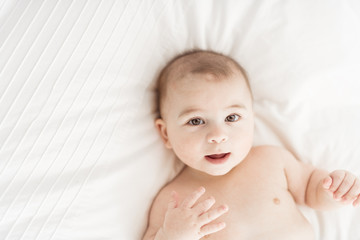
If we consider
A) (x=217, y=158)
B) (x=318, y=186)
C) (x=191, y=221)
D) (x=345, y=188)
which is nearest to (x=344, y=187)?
(x=345, y=188)

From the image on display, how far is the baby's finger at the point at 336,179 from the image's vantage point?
56.2 inches

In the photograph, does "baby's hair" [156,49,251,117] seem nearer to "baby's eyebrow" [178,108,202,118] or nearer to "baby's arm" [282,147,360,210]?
"baby's eyebrow" [178,108,202,118]

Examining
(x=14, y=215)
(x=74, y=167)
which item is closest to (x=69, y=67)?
(x=74, y=167)

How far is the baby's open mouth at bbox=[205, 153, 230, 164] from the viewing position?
4.84ft

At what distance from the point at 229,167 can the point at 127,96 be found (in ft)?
1.53

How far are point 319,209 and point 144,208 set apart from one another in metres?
0.67

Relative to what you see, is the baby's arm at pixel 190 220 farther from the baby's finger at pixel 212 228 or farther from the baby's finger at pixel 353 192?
the baby's finger at pixel 353 192

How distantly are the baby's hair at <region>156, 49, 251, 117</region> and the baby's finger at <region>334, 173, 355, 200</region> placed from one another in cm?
50

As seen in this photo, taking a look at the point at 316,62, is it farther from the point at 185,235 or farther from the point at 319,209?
the point at 185,235

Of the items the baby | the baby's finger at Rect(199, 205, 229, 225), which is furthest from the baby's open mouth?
the baby's finger at Rect(199, 205, 229, 225)

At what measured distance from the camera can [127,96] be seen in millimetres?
1579

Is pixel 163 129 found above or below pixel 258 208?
above

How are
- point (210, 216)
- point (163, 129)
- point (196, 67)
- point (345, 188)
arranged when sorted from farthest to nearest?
1. point (163, 129)
2. point (196, 67)
3. point (345, 188)
4. point (210, 216)

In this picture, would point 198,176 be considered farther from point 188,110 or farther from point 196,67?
point 196,67
